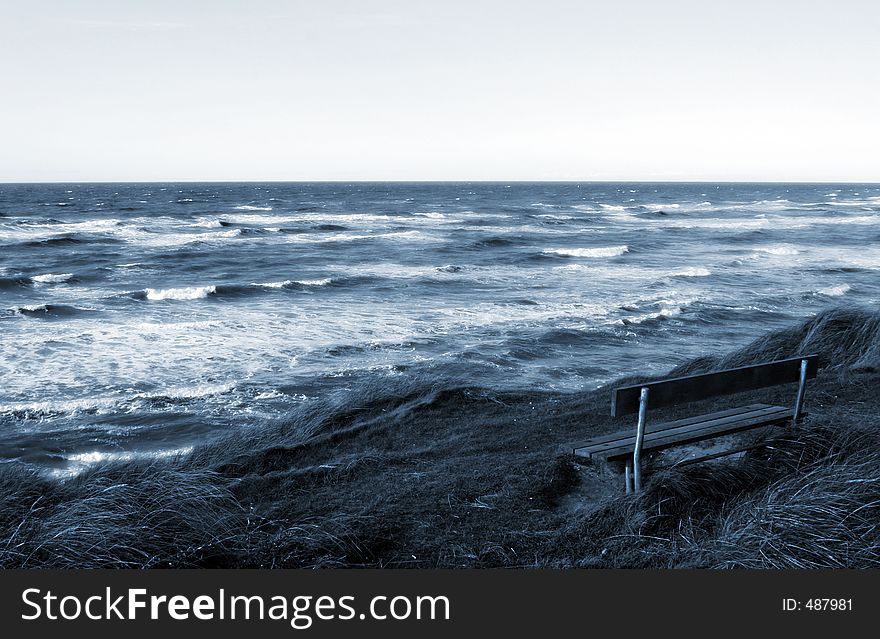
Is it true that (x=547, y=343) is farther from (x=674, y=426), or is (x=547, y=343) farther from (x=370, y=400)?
(x=674, y=426)

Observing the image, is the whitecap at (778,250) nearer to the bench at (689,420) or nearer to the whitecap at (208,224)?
the bench at (689,420)

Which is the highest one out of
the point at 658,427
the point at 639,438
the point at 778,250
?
the point at 778,250

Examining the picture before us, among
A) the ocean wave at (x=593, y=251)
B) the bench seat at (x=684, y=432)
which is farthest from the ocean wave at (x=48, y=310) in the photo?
the ocean wave at (x=593, y=251)

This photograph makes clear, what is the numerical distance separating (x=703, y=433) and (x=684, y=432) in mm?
135

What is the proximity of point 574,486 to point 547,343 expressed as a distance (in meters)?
8.59

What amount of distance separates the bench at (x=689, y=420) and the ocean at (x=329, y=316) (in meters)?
3.88

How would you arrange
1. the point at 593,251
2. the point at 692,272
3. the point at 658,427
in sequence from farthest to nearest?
the point at 593,251
the point at 692,272
the point at 658,427

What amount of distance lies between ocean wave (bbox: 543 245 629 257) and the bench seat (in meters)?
25.9

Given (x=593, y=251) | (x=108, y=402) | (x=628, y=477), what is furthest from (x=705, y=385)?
(x=593, y=251)

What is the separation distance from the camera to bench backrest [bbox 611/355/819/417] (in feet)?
16.4

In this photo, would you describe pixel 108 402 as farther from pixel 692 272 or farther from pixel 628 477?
pixel 692 272

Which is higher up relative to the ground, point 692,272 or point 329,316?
point 692,272

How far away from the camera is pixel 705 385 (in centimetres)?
533

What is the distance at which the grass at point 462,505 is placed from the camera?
3961 mm
